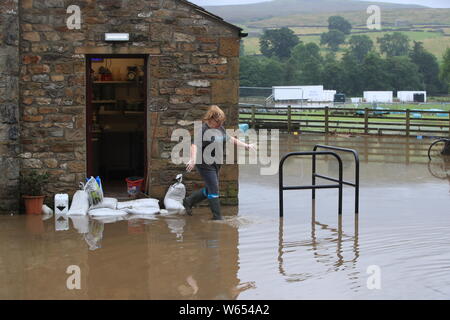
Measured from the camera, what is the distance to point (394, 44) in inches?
4803

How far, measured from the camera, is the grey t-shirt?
30.1 feet

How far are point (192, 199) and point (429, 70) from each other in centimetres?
9030

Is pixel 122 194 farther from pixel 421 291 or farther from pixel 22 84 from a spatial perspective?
pixel 421 291

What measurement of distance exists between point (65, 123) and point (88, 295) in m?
4.89

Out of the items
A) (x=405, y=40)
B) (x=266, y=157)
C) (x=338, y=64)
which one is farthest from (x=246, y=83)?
(x=266, y=157)

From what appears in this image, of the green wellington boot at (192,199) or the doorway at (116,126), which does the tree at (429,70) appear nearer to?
the doorway at (116,126)

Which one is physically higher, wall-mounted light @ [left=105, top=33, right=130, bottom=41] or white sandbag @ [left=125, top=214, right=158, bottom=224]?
wall-mounted light @ [left=105, top=33, right=130, bottom=41]

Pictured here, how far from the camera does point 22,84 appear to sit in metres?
10.2

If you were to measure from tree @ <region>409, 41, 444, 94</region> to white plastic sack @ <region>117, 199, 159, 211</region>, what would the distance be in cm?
8391

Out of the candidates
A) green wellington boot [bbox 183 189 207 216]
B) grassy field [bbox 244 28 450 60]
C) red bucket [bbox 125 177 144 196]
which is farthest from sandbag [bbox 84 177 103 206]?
grassy field [bbox 244 28 450 60]

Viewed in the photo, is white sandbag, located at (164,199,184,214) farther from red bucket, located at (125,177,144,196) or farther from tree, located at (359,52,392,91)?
tree, located at (359,52,392,91)

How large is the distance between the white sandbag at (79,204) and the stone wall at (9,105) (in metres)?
0.88

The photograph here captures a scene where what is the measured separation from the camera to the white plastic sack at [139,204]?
10.2 metres

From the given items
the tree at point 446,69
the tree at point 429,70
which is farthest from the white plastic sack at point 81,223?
the tree at point 429,70
